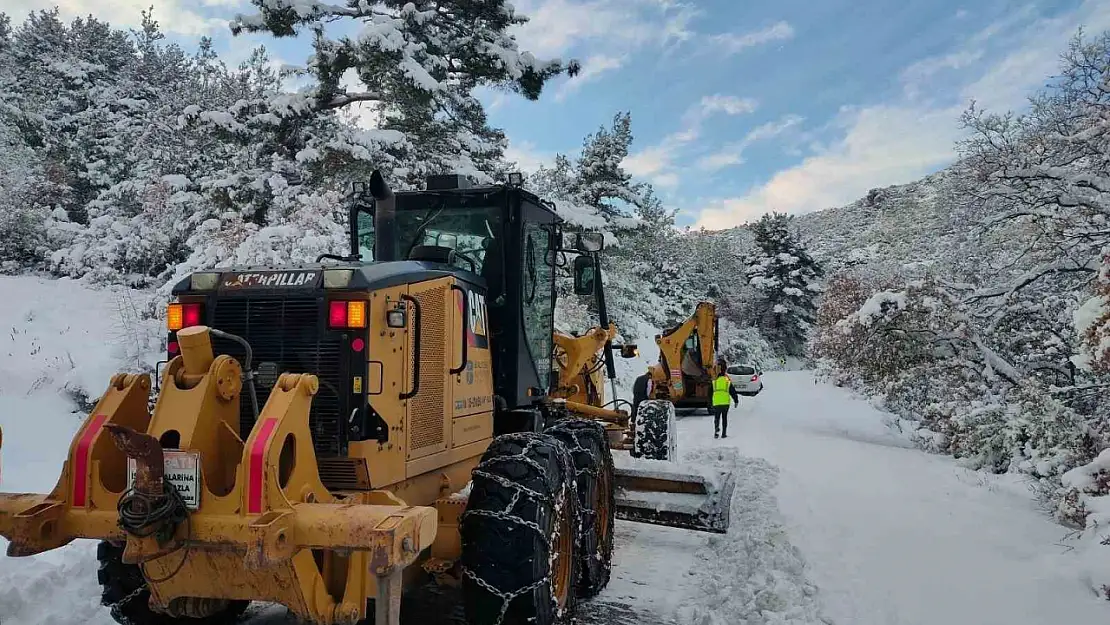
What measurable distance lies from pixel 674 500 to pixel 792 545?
3.72ft

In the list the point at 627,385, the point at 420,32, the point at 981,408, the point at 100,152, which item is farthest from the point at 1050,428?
the point at 100,152

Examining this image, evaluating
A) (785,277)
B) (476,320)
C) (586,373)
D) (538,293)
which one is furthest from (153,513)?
(785,277)

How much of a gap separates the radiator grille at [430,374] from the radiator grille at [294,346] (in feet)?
1.67

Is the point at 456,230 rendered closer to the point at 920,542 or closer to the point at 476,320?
the point at 476,320

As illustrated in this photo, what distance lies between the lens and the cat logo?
4.89 m

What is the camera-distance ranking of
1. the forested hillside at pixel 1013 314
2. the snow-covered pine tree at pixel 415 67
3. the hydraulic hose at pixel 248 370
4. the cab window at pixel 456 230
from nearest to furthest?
the hydraulic hose at pixel 248 370 → the cab window at pixel 456 230 → the forested hillside at pixel 1013 314 → the snow-covered pine tree at pixel 415 67

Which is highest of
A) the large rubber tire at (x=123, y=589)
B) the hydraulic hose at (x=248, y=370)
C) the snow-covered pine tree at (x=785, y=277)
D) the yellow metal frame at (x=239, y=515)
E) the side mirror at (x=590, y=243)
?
the snow-covered pine tree at (x=785, y=277)

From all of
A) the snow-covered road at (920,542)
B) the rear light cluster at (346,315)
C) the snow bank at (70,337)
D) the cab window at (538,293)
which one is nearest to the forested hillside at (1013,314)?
the snow-covered road at (920,542)

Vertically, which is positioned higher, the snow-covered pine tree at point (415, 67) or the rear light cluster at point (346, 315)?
the snow-covered pine tree at point (415, 67)

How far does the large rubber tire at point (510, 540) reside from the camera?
388cm

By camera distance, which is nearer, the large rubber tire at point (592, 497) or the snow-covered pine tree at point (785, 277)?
the large rubber tire at point (592, 497)

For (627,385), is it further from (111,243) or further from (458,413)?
(458,413)

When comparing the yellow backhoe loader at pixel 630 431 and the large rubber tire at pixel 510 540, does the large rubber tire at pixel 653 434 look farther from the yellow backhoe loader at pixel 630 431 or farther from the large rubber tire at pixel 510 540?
the large rubber tire at pixel 510 540

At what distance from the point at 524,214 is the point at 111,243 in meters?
17.5
